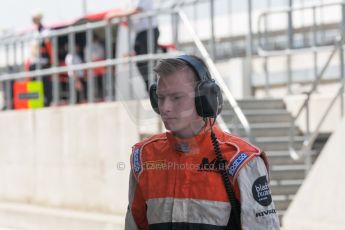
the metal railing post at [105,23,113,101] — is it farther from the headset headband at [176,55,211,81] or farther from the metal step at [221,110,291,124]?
the headset headband at [176,55,211,81]

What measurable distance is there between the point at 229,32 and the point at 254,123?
809cm

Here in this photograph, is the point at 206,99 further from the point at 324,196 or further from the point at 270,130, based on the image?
the point at 270,130

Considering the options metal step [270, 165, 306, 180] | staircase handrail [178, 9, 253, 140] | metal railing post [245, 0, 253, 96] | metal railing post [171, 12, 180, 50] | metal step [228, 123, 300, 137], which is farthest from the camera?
metal railing post [245, 0, 253, 96]

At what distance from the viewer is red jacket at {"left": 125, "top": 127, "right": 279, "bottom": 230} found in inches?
112

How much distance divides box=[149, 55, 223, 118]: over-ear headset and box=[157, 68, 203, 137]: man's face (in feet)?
0.07

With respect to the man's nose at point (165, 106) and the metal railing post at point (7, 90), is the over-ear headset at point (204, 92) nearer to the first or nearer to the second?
the man's nose at point (165, 106)

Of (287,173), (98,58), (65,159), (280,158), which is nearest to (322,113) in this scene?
(280,158)

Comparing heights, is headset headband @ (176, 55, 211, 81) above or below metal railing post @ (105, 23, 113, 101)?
below

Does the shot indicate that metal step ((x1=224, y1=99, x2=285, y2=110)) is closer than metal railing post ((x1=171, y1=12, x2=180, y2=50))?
No

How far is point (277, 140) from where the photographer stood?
35.4 feet

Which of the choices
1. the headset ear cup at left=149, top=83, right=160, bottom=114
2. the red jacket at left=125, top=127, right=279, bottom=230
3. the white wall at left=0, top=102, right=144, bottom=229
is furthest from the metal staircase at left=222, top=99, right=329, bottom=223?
the red jacket at left=125, top=127, right=279, bottom=230

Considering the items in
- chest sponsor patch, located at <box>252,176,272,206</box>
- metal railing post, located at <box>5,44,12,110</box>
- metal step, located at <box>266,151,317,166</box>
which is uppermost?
metal railing post, located at <box>5,44,12,110</box>

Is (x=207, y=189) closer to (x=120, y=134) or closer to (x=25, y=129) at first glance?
(x=120, y=134)

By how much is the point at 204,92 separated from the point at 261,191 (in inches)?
14.1
